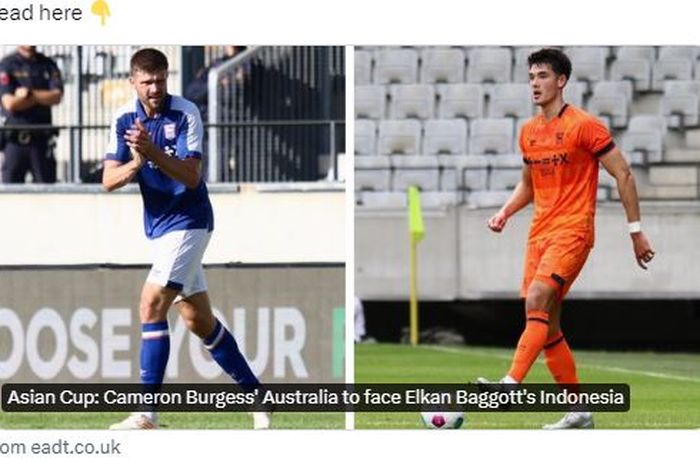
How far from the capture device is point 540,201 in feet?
27.8

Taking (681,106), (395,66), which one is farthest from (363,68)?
(681,106)

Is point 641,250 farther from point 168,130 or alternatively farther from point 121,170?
point 121,170

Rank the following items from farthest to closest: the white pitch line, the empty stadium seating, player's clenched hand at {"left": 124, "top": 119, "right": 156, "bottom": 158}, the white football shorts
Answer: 1. the empty stadium seating
2. the white pitch line
3. the white football shorts
4. player's clenched hand at {"left": 124, "top": 119, "right": 156, "bottom": 158}

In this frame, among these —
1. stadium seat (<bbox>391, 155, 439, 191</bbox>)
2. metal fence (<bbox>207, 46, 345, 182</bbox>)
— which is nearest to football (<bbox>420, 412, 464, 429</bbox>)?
metal fence (<bbox>207, 46, 345, 182</bbox>)

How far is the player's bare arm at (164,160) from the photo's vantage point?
26.6 ft

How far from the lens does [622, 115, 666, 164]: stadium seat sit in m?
17.2

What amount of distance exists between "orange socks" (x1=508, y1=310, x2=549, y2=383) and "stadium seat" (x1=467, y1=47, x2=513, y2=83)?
25.9ft

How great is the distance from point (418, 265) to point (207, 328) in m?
9.06

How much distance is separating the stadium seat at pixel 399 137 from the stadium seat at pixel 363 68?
1.40 ft

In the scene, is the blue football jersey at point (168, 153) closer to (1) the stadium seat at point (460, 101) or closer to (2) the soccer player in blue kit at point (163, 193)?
(2) the soccer player in blue kit at point (163, 193)

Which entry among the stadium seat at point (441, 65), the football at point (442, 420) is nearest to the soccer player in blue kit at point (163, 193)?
the football at point (442, 420)

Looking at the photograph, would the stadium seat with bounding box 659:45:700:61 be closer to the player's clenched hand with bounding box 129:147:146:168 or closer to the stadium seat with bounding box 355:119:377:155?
the stadium seat with bounding box 355:119:377:155
